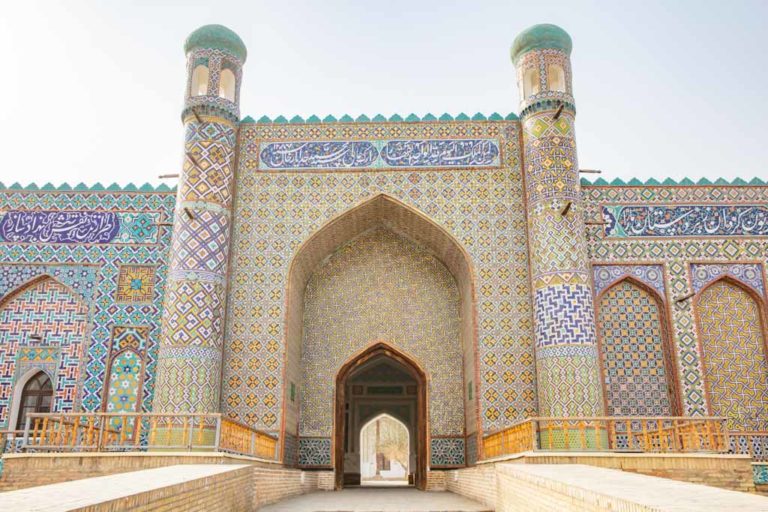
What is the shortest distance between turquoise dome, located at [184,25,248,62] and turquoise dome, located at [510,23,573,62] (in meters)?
3.71

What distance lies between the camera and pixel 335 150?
910 centimetres

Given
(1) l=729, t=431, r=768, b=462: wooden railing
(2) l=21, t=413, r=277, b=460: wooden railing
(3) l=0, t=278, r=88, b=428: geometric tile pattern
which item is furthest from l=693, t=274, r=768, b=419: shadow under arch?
(3) l=0, t=278, r=88, b=428: geometric tile pattern

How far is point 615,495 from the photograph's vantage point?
8.89 feet

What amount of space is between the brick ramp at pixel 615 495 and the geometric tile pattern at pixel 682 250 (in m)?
4.35

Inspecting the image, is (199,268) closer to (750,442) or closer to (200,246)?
(200,246)

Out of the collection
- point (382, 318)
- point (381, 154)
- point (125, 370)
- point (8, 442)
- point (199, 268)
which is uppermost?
point (381, 154)

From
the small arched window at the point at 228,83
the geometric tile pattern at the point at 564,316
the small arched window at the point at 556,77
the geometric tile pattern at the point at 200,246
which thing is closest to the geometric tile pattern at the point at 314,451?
the geometric tile pattern at the point at 200,246

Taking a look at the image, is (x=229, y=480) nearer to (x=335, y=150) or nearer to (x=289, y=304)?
(x=289, y=304)

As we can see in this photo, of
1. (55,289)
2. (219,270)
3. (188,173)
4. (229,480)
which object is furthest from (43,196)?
(229,480)

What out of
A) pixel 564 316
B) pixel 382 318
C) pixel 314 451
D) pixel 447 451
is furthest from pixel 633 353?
pixel 314 451

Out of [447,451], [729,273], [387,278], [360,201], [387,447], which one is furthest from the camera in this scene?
[387,447]

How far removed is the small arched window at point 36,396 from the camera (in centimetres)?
828

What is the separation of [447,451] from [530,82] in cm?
477

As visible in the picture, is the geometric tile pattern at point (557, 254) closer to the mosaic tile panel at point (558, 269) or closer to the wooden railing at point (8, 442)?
the mosaic tile panel at point (558, 269)
